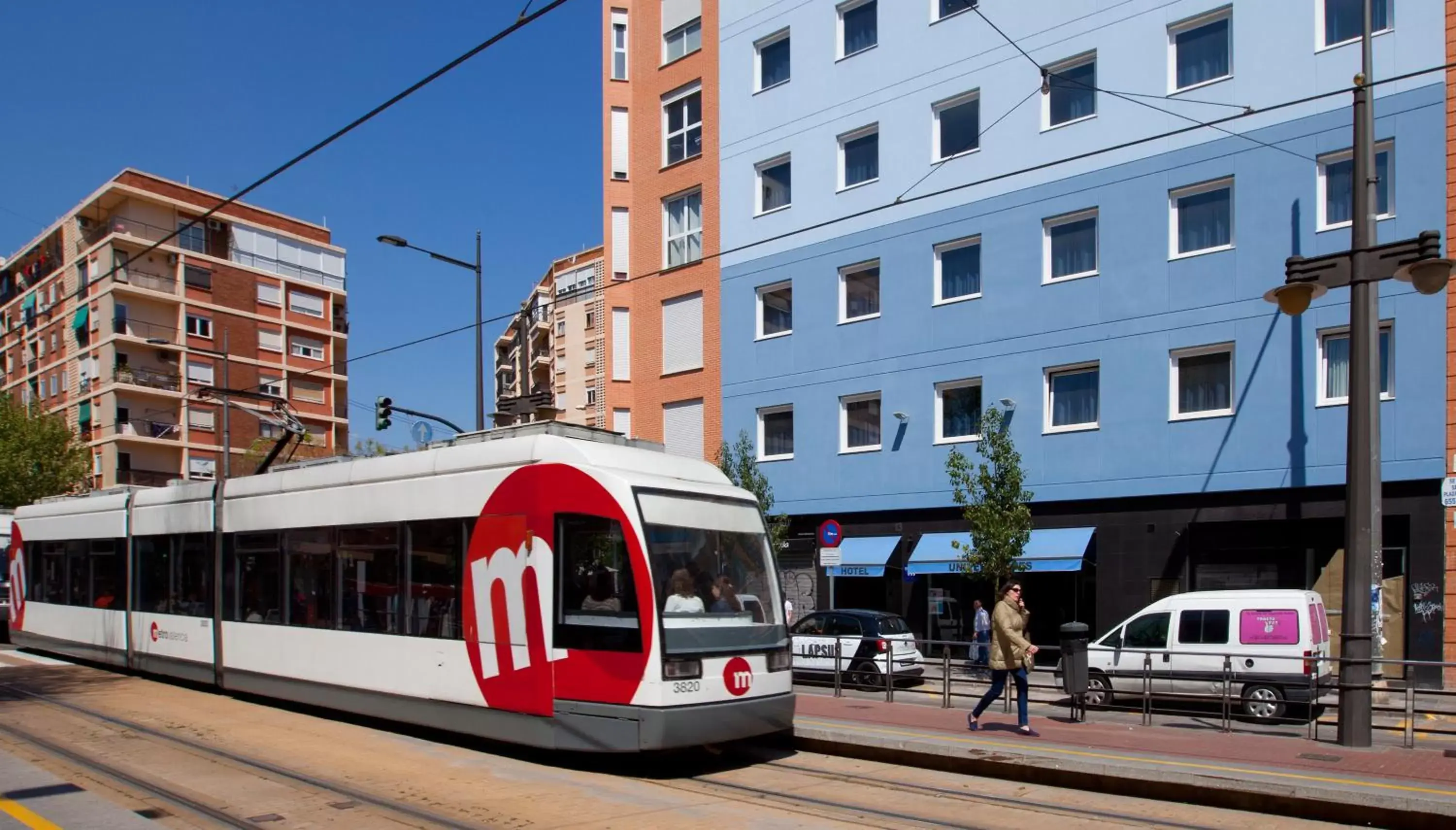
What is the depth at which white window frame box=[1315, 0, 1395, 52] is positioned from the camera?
19.3 m

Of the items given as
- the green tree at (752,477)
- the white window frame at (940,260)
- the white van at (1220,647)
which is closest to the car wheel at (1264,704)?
the white van at (1220,647)

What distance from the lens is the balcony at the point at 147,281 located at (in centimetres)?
5844

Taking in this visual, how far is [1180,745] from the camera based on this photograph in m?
11.6

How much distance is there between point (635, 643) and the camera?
9.79m

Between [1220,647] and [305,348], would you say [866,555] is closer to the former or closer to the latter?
[1220,647]

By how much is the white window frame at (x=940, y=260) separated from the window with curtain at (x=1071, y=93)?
9.34 ft

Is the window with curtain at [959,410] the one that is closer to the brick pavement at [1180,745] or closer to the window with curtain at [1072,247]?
the window with curtain at [1072,247]

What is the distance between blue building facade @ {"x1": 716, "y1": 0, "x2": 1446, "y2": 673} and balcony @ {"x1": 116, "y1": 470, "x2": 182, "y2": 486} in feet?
136

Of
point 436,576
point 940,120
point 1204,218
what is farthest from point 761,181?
point 436,576

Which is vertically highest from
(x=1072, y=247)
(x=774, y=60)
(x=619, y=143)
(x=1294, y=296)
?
(x=774, y=60)

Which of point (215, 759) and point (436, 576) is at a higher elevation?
point (436, 576)

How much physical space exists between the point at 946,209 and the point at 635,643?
56.8 feet

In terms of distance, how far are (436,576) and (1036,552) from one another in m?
14.2

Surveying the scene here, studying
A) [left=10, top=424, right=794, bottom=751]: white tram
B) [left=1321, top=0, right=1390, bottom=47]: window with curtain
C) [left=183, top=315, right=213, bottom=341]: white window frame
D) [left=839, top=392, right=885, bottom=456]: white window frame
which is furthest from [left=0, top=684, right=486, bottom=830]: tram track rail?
[left=183, top=315, right=213, bottom=341]: white window frame
